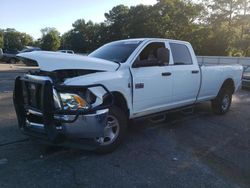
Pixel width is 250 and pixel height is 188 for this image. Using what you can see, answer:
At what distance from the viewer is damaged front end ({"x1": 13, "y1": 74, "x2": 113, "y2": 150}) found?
3.97 m

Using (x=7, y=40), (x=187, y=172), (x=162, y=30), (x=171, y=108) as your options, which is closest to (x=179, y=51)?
(x=171, y=108)

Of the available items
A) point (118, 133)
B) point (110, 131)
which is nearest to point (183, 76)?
point (118, 133)

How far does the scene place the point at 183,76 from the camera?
6.12 meters

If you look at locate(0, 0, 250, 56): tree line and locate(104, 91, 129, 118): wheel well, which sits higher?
locate(0, 0, 250, 56): tree line

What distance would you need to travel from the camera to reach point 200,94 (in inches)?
271

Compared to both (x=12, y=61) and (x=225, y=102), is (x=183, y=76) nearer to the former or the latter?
(x=225, y=102)

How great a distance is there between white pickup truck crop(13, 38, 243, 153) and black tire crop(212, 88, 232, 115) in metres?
1.70

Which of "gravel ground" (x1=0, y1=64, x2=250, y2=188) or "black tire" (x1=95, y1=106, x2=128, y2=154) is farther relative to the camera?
"black tire" (x1=95, y1=106, x2=128, y2=154)

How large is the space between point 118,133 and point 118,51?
172 cm

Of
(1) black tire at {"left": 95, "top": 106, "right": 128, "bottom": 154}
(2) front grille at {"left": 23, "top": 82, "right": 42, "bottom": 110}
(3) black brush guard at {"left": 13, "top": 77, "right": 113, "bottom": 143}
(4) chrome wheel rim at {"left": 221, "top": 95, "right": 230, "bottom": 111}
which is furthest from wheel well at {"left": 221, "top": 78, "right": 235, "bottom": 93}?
(2) front grille at {"left": 23, "top": 82, "right": 42, "bottom": 110}

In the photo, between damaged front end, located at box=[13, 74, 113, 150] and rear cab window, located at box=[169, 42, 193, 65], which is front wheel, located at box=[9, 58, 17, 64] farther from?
damaged front end, located at box=[13, 74, 113, 150]

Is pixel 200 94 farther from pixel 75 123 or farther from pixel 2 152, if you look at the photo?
pixel 2 152

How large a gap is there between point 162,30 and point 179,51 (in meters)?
41.0

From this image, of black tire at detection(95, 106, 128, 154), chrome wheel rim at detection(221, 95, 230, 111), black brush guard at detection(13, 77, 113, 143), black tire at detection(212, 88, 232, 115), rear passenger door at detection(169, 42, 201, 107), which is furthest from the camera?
chrome wheel rim at detection(221, 95, 230, 111)
